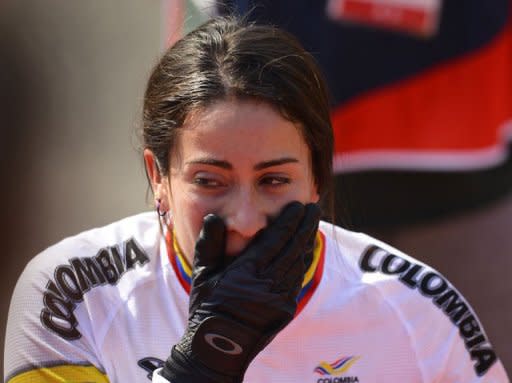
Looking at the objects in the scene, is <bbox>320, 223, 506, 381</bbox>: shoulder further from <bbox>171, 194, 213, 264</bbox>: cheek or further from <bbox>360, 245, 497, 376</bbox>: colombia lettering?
<bbox>171, 194, 213, 264</bbox>: cheek

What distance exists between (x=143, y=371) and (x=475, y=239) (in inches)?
81.9

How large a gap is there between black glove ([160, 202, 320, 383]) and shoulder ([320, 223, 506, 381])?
1.03ft

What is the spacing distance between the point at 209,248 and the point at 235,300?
0.10m

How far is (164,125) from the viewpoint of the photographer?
Answer: 2025mm

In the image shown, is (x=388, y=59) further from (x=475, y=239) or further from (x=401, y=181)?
(x=475, y=239)

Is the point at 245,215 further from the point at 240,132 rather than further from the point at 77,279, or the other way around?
the point at 77,279

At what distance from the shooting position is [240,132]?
1888mm

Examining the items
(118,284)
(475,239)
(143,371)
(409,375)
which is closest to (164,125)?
(118,284)

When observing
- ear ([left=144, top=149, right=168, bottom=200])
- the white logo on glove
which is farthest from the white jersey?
the white logo on glove

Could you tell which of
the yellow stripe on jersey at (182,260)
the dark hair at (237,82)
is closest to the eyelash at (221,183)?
the dark hair at (237,82)

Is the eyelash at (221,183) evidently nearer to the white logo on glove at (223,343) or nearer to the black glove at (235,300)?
the black glove at (235,300)

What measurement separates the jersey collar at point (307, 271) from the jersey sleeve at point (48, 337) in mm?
205

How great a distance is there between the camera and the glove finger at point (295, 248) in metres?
1.86

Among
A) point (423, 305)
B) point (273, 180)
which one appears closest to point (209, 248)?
point (273, 180)
